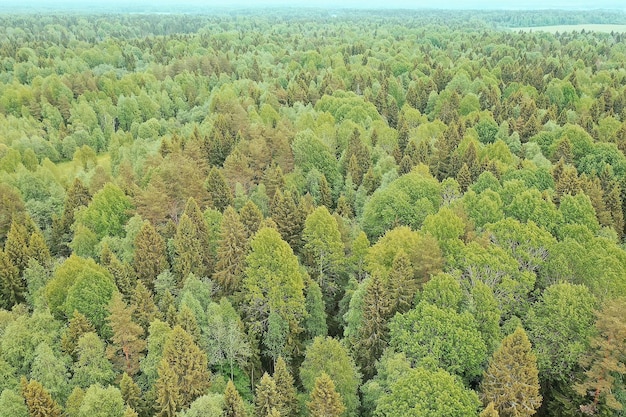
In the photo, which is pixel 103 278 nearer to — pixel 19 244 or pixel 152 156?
pixel 19 244

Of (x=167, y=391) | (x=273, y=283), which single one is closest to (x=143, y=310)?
(x=167, y=391)

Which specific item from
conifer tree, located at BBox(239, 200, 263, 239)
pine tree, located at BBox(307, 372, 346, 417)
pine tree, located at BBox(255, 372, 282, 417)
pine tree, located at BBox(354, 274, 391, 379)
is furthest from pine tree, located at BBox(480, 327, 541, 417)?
conifer tree, located at BBox(239, 200, 263, 239)

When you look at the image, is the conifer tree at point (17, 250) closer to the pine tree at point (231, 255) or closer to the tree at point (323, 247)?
the pine tree at point (231, 255)

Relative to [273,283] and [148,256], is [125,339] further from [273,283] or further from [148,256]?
[273,283]

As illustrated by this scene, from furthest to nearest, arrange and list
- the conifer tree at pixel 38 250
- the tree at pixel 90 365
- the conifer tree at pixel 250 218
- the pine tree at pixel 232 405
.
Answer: the conifer tree at pixel 38 250, the conifer tree at pixel 250 218, the tree at pixel 90 365, the pine tree at pixel 232 405

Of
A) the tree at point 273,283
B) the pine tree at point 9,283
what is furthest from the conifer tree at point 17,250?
the tree at point 273,283

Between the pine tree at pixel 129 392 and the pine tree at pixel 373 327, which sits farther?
the pine tree at pixel 373 327
